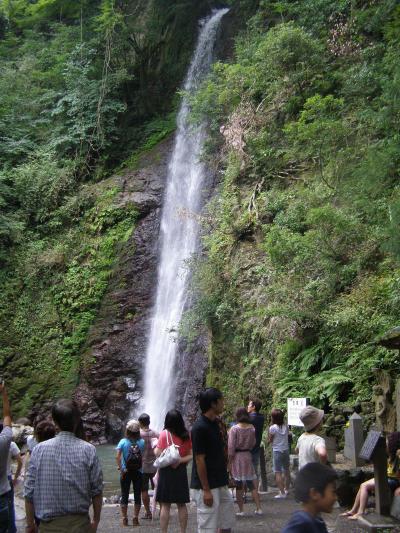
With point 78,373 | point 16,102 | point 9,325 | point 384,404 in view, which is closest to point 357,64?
point 384,404

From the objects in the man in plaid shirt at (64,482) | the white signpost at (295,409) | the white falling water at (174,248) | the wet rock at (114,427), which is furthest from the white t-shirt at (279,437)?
the wet rock at (114,427)

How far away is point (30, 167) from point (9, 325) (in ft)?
23.0

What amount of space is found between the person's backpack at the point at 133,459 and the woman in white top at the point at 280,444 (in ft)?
7.35

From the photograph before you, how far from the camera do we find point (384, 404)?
419 inches

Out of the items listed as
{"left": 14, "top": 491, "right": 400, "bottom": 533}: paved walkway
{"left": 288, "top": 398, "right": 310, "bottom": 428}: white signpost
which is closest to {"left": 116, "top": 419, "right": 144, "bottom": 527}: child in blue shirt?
{"left": 14, "top": 491, "right": 400, "bottom": 533}: paved walkway

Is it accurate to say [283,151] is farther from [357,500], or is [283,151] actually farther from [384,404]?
[357,500]

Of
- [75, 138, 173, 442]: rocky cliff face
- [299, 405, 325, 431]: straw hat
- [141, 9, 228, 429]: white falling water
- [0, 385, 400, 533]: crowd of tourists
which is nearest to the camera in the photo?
[0, 385, 400, 533]: crowd of tourists

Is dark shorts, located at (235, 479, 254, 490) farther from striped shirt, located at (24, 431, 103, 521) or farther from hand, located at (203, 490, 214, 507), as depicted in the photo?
striped shirt, located at (24, 431, 103, 521)

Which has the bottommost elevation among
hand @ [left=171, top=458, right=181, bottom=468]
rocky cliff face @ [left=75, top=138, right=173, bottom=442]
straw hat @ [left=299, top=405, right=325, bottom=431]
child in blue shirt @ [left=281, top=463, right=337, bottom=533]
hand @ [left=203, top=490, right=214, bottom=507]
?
hand @ [left=203, top=490, right=214, bottom=507]

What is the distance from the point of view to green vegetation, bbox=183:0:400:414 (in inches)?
505

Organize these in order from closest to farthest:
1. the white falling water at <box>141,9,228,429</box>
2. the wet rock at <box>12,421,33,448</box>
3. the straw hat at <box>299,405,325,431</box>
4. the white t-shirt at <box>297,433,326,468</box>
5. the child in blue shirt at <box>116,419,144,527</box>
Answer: the straw hat at <box>299,405,325,431</box> < the white t-shirt at <box>297,433,326,468</box> < the child in blue shirt at <box>116,419,144,527</box> < the wet rock at <box>12,421,33,448</box> < the white falling water at <box>141,9,228,429</box>

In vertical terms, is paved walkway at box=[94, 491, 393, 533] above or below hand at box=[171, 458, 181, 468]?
below

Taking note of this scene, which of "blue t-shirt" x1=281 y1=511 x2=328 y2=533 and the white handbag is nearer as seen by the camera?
"blue t-shirt" x1=281 y1=511 x2=328 y2=533

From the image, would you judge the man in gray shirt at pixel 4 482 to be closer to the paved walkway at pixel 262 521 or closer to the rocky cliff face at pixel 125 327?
the paved walkway at pixel 262 521
